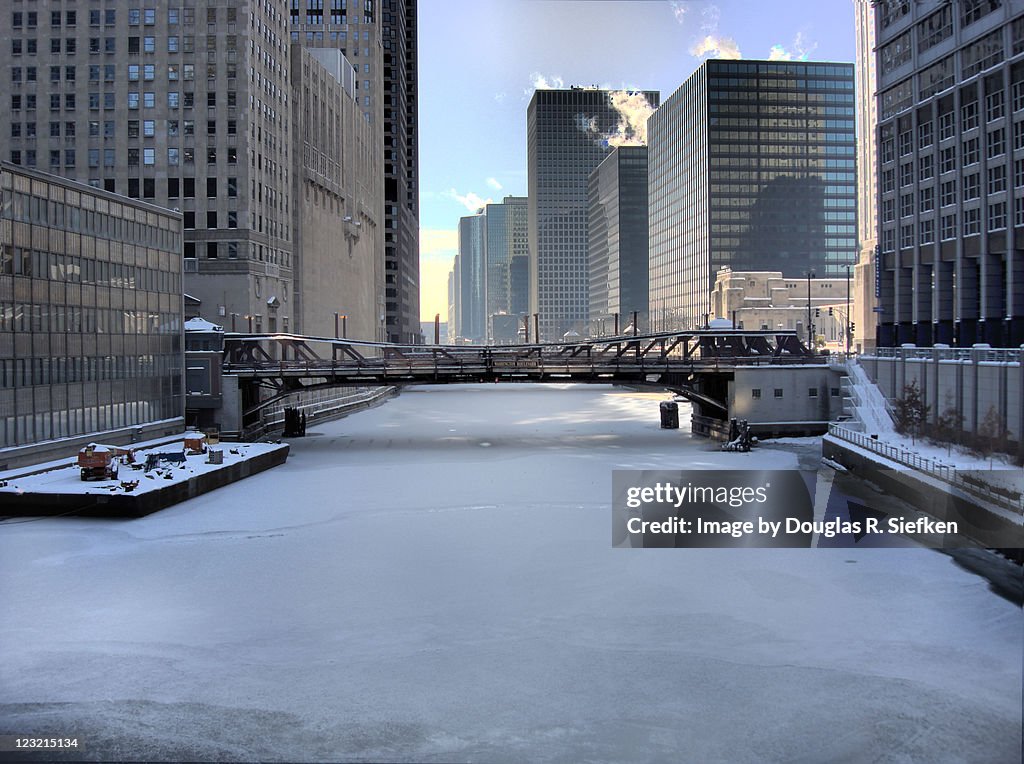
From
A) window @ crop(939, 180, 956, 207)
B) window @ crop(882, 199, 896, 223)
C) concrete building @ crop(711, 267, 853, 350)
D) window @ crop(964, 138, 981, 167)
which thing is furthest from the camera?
concrete building @ crop(711, 267, 853, 350)

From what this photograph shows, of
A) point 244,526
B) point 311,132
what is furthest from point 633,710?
point 311,132

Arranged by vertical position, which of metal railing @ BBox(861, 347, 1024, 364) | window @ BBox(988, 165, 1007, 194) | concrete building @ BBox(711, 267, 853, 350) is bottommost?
metal railing @ BBox(861, 347, 1024, 364)

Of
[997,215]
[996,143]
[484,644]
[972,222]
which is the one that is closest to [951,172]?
[972,222]

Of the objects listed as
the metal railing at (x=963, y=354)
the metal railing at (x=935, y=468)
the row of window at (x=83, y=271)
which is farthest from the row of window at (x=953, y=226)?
the row of window at (x=83, y=271)

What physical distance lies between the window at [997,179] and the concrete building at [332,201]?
79.2 metres

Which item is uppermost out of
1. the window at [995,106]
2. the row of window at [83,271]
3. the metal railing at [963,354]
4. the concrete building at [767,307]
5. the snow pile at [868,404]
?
the window at [995,106]

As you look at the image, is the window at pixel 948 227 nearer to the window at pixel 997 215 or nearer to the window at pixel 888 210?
the window at pixel 997 215

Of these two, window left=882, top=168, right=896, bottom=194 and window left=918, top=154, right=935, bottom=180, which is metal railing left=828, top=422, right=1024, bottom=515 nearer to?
window left=918, top=154, right=935, bottom=180

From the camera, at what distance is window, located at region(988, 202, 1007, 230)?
78.7m

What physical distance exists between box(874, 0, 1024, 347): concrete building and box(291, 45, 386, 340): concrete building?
7071 centimetres

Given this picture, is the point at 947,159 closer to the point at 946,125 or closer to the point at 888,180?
the point at 946,125

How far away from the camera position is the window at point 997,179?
255 feet

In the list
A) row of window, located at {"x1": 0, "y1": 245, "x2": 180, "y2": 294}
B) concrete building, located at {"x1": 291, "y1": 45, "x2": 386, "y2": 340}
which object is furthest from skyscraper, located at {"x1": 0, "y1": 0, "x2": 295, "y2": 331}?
row of window, located at {"x1": 0, "y1": 245, "x2": 180, "y2": 294}

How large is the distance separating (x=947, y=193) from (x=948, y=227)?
3.22 m
